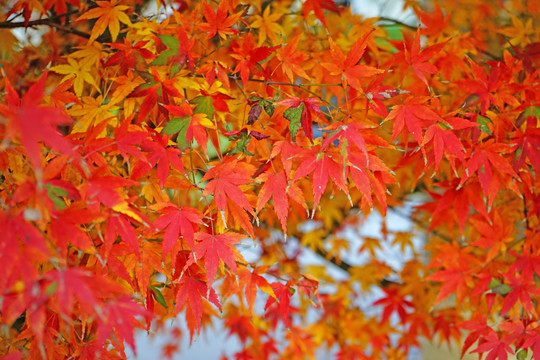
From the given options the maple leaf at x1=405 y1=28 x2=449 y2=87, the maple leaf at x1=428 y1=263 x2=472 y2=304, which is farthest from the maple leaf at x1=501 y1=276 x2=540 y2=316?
the maple leaf at x1=405 y1=28 x2=449 y2=87

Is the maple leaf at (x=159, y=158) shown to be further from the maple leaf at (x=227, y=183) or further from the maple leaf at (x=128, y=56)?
the maple leaf at (x=128, y=56)

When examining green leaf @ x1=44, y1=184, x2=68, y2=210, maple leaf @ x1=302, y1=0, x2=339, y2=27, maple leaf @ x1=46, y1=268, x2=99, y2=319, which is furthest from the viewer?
maple leaf @ x1=302, y1=0, x2=339, y2=27

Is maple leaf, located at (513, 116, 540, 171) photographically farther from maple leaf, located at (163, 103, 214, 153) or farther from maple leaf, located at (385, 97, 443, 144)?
maple leaf, located at (163, 103, 214, 153)

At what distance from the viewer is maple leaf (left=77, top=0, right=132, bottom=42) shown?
1.25 m

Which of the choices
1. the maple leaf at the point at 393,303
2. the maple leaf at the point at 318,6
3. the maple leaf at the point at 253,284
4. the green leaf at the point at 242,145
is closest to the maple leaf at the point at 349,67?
the green leaf at the point at 242,145

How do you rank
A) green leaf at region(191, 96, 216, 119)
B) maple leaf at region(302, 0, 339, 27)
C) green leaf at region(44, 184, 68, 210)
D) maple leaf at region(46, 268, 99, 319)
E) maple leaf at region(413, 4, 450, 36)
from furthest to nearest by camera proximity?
1. maple leaf at region(413, 4, 450, 36)
2. maple leaf at region(302, 0, 339, 27)
3. green leaf at region(191, 96, 216, 119)
4. green leaf at region(44, 184, 68, 210)
5. maple leaf at region(46, 268, 99, 319)

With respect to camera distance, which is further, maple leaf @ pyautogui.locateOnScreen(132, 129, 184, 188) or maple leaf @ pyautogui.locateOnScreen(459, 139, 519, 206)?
maple leaf @ pyautogui.locateOnScreen(459, 139, 519, 206)

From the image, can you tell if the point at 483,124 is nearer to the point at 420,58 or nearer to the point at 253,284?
the point at 420,58

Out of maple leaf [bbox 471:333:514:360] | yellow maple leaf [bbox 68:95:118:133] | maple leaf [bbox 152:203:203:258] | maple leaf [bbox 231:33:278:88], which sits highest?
yellow maple leaf [bbox 68:95:118:133]

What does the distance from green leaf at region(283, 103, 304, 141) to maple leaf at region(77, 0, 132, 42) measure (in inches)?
20.5

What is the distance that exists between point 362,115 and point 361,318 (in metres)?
1.34

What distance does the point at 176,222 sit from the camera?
1.00 m

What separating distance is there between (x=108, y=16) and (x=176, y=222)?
0.61m

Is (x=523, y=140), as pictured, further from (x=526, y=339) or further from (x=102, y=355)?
(x=102, y=355)
